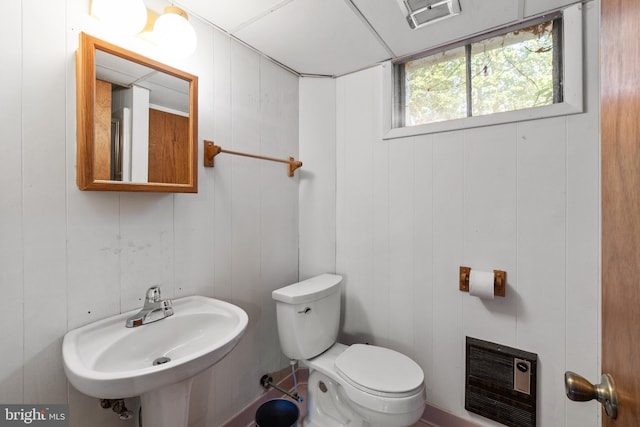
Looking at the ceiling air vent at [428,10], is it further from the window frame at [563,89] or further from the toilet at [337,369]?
the toilet at [337,369]

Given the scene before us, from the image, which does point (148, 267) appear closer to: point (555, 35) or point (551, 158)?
point (551, 158)

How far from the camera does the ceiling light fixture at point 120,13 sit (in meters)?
1.02

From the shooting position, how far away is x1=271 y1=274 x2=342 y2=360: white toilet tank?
1527mm

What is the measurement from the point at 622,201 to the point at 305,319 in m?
1.38

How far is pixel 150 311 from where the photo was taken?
1.13m

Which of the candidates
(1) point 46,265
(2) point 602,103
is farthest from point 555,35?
(1) point 46,265

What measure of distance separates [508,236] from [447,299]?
1.55ft

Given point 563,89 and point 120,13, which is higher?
point 120,13

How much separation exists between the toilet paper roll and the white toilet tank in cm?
76

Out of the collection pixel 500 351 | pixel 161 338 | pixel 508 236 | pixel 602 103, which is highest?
pixel 602 103

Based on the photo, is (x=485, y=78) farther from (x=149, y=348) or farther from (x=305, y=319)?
(x=149, y=348)

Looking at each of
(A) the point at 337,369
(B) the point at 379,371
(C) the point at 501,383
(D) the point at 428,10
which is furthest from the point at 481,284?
(D) the point at 428,10

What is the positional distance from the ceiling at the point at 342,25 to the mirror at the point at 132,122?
420 mm

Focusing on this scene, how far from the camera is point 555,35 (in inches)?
55.2
